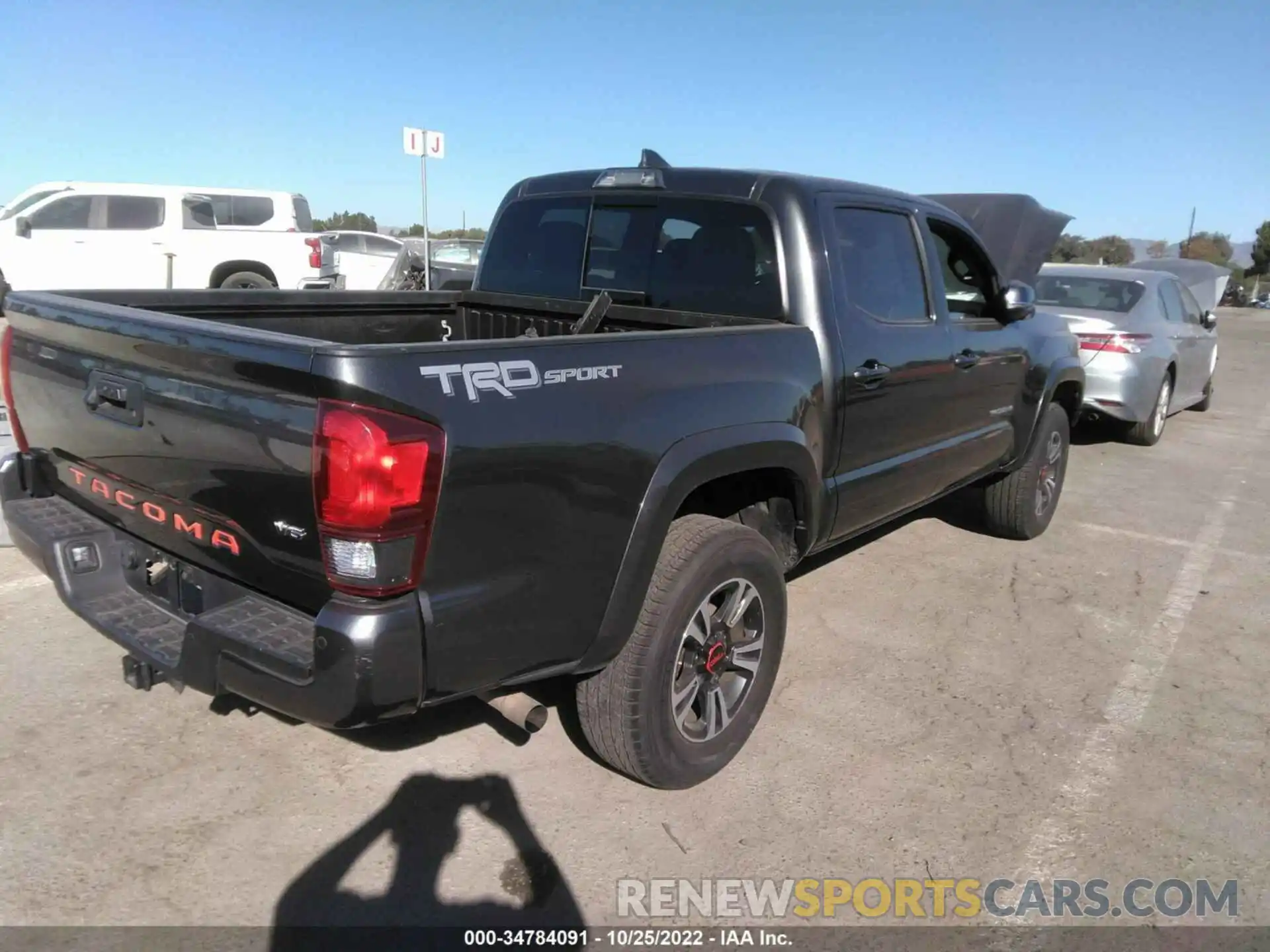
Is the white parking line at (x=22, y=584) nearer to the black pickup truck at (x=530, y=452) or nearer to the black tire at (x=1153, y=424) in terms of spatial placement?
the black pickup truck at (x=530, y=452)

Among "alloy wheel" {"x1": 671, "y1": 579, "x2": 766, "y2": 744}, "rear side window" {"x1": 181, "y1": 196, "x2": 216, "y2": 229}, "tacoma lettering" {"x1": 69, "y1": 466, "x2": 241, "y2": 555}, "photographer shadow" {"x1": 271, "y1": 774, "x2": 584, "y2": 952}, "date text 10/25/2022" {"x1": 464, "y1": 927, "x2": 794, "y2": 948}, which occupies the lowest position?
"date text 10/25/2022" {"x1": 464, "y1": 927, "x2": 794, "y2": 948}

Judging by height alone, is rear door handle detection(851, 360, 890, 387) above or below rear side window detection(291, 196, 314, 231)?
below

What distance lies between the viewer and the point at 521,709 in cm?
266

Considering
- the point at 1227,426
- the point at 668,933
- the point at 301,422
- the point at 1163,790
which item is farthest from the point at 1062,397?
the point at 1227,426

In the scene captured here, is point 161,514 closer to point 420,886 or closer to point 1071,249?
point 420,886

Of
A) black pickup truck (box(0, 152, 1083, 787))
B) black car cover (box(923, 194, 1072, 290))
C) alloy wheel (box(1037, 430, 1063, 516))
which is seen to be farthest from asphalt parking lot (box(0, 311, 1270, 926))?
black car cover (box(923, 194, 1072, 290))

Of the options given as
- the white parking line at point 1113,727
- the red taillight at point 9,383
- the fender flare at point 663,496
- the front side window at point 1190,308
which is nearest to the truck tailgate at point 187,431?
the red taillight at point 9,383

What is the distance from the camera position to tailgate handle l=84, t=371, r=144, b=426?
2504mm

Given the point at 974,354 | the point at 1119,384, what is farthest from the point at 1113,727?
the point at 1119,384

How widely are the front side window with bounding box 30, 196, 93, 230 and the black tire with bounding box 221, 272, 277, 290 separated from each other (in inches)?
77.3

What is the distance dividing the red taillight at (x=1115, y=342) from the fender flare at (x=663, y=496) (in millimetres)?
6358

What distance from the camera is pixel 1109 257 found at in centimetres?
7031

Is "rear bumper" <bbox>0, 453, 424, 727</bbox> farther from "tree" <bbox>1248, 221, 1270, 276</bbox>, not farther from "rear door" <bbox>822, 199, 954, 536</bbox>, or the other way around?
"tree" <bbox>1248, 221, 1270, 276</bbox>

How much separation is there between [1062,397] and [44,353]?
5.42 meters
